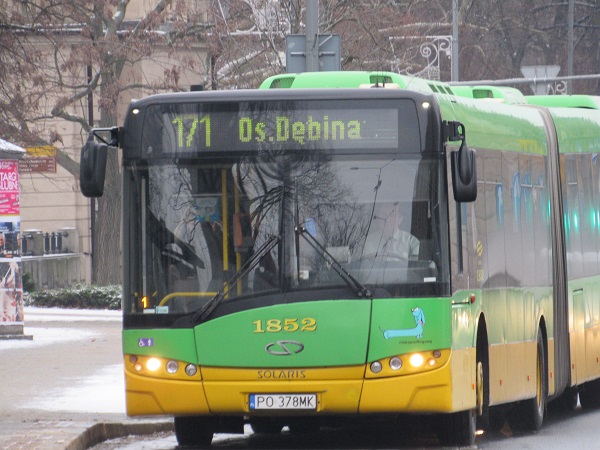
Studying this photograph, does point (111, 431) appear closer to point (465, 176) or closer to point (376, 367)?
point (376, 367)

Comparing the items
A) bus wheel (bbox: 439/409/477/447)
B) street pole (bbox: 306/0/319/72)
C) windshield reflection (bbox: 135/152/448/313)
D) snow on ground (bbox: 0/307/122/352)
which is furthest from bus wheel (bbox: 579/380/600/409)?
snow on ground (bbox: 0/307/122/352)

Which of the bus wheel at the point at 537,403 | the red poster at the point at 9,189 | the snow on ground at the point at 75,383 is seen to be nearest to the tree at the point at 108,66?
the snow on ground at the point at 75,383

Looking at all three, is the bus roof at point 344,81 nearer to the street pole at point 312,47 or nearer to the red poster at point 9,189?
the street pole at point 312,47

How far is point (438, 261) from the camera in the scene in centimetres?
1195

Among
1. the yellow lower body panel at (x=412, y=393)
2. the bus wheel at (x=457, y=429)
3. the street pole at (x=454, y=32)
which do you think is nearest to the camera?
the yellow lower body panel at (x=412, y=393)

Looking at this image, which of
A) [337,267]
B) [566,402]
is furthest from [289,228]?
[566,402]

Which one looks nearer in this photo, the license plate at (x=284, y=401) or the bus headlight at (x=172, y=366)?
the license plate at (x=284, y=401)

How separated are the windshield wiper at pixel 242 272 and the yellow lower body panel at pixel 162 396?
0.51 meters

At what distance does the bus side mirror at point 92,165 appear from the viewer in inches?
457

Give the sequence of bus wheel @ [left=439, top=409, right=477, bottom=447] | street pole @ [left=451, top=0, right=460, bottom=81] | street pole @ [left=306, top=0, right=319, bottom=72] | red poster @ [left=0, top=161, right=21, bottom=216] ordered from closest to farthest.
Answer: bus wheel @ [left=439, top=409, right=477, bottom=447] < street pole @ [left=306, top=0, right=319, bottom=72] < red poster @ [left=0, top=161, right=21, bottom=216] < street pole @ [left=451, top=0, right=460, bottom=81]

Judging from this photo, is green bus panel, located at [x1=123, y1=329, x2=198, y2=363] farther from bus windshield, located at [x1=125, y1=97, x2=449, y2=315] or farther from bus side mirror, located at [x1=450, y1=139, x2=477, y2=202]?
bus side mirror, located at [x1=450, y1=139, x2=477, y2=202]

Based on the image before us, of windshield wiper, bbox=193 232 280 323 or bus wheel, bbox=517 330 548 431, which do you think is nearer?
windshield wiper, bbox=193 232 280 323

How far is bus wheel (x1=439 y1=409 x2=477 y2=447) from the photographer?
41.3 feet

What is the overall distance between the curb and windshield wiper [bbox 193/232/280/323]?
1401 mm
